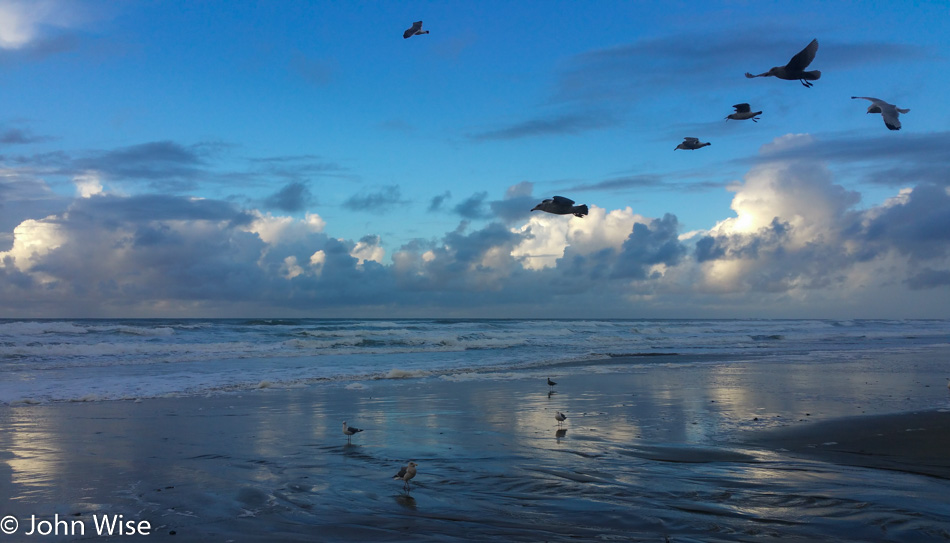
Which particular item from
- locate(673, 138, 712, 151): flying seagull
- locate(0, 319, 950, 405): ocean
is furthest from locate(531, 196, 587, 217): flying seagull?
locate(0, 319, 950, 405): ocean

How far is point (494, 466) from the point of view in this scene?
25.0 feet

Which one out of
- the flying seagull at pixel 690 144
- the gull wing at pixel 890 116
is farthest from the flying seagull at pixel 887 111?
the flying seagull at pixel 690 144

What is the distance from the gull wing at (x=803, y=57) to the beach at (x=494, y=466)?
15.7 ft

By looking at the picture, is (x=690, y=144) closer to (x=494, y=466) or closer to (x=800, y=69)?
(x=800, y=69)

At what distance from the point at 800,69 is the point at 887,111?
129cm

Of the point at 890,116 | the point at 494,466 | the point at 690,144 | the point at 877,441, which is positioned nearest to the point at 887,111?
the point at 890,116

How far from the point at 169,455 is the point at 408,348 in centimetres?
2602

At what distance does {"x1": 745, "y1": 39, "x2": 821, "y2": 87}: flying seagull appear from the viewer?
310 inches

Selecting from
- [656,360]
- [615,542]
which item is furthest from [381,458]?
[656,360]

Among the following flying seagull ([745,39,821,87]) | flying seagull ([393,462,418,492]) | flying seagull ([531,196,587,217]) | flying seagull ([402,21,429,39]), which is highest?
flying seagull ([402,21,429,39])

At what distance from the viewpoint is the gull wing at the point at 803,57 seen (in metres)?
7.87

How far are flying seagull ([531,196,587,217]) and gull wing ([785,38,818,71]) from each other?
324 centimetres

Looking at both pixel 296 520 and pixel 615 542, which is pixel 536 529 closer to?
pixel 615 542

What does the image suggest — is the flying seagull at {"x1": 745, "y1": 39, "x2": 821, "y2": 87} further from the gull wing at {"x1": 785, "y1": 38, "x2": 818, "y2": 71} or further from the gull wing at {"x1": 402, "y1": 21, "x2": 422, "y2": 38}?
the gull wing at {"x1": 402, "y1": 21, "x2": 422, "y2": 38}
